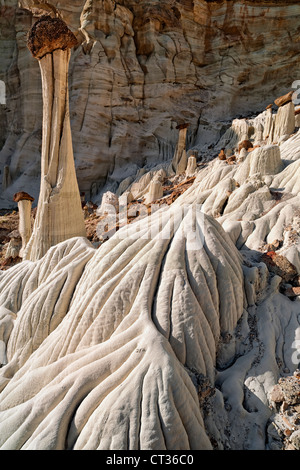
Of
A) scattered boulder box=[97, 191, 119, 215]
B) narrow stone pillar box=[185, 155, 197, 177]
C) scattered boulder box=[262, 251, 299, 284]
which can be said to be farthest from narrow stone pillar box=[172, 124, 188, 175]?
scattered boulder box=[262, 251, 299, 284]

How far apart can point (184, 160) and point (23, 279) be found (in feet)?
47.5

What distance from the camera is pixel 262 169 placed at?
9961mm

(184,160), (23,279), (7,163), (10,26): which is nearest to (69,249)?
(23,279)

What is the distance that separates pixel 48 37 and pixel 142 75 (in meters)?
16.2

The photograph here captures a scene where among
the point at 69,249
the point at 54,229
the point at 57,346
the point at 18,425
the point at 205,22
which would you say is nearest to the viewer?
the point at 18,425

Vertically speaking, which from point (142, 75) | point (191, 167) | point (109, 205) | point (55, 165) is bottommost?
point (109, 205)

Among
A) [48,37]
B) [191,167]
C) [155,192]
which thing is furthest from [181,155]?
[48,37]

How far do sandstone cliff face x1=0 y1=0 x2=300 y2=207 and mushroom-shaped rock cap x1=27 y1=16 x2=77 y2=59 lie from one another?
1327 centimetres

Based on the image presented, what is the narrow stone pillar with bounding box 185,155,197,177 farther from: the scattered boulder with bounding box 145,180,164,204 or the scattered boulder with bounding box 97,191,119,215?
the scattered boulder with bounding box 97,191,119,215

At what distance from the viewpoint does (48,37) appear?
26.0ft

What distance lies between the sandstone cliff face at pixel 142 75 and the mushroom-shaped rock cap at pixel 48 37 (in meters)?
13.3

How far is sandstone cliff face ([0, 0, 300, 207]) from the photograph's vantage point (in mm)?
21750

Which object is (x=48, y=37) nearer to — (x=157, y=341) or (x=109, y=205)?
(x=157, y=341)

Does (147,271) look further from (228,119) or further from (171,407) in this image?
(228,119)
